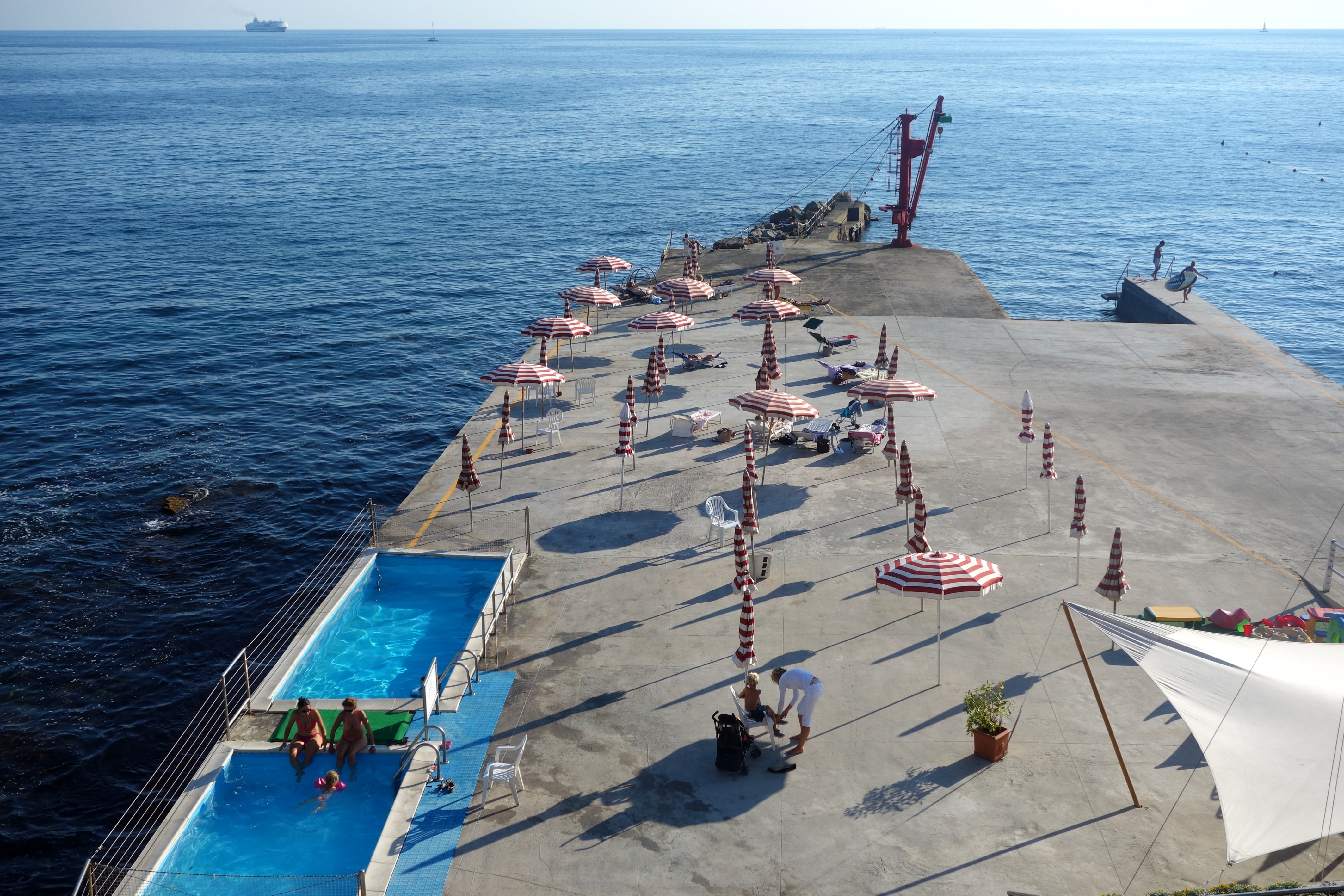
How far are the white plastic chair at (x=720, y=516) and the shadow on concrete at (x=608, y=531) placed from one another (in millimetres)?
1178

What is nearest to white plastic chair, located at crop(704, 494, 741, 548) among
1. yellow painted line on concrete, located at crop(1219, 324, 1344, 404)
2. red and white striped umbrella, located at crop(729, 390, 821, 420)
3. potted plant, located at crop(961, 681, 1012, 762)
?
red and white striped umbrella, located at crop(729, 390, 821, 420)

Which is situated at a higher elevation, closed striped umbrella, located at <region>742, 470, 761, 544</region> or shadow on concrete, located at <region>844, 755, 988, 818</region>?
closed striped umbrella, located at <region>742, 470, 761, 544</region>

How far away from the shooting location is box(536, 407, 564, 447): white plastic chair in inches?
1107

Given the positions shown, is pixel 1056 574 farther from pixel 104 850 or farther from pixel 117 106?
pixel 117 106

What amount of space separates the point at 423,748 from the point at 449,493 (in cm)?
1049

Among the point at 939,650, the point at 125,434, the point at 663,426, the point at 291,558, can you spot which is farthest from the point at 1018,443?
the point at 125,434

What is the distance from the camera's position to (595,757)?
51.8ft

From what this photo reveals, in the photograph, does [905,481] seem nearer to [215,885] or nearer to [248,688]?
[248,688]

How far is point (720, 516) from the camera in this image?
22.3m

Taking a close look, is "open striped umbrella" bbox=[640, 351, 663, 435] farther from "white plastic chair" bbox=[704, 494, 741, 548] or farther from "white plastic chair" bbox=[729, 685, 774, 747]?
"white plastic chair" bbox=[729, 685, 774, 747]

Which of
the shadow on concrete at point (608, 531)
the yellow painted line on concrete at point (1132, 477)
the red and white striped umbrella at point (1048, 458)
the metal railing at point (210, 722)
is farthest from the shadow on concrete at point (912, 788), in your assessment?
the red and white striped umbrella at point (1048, 458)

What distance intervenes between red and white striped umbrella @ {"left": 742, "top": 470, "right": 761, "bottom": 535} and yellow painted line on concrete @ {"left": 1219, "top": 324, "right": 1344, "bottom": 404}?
21564mm

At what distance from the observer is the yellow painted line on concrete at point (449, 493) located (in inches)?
928

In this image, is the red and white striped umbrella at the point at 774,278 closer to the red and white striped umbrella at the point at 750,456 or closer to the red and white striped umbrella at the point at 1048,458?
the red and white striped umbrella at the point at 1048,458
